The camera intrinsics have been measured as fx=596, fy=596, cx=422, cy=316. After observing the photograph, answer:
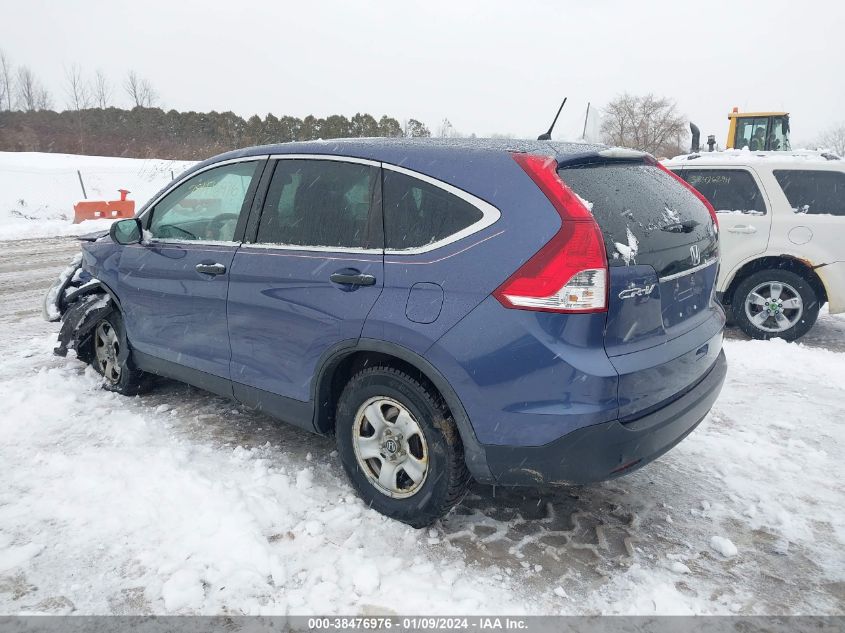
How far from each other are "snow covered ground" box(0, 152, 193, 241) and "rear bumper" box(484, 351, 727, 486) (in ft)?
53.9

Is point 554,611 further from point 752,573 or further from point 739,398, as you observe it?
point 739,398

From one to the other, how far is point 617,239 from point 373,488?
167cm

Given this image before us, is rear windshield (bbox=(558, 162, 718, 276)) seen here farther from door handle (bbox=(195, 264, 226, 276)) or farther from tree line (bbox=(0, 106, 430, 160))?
tree line (bbox=(0, 106, 430, 160))

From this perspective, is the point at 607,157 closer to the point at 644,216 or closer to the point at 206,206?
the point at 644,216

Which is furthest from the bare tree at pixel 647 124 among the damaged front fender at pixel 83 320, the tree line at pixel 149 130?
the damaged front fender at pixel 83 320

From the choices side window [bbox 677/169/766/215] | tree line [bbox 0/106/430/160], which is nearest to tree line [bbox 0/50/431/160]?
tree line [bbox 0/106/430/160]

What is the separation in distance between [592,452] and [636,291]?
0.68 m

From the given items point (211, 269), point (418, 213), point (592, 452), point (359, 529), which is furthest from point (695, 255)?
point (211, 269)

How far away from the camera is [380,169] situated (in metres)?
2.91

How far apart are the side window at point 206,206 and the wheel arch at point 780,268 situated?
527 centimetres

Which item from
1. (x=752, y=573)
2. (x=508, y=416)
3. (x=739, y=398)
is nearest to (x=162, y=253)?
(x=508, y=416)

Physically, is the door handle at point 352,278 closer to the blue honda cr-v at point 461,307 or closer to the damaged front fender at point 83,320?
the blue honda cr-v at point 461,307

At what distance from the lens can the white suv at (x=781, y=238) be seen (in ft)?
19.7

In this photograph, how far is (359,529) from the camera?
2879 millimetres
